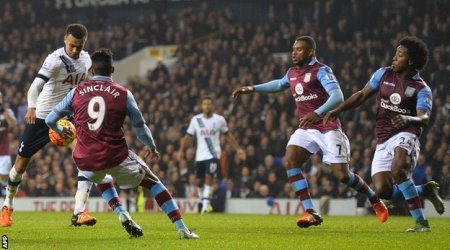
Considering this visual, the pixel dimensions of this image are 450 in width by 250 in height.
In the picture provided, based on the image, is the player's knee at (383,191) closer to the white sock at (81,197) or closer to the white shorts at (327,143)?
the white shorts at (327,143)

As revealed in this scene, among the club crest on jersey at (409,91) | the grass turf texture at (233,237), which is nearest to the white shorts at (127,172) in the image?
the grass turf texture at (233,237)

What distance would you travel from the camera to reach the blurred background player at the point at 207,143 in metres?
20.2

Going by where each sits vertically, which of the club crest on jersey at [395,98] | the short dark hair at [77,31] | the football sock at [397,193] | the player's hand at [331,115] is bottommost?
the football sock at [397,193]

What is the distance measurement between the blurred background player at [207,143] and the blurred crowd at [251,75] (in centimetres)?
158

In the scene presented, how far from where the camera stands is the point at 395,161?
37.8ft

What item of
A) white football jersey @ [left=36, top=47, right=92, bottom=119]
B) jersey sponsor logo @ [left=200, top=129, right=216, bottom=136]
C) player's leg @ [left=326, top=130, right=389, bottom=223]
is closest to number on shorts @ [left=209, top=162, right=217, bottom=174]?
jersey sponsor logo @ [left=200, top=129, right=216, bottom=136]

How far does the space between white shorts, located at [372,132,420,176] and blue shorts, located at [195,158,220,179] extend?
891 centimetres

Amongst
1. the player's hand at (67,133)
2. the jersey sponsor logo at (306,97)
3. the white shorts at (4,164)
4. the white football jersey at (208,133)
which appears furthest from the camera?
the white football jersey at (208,133)

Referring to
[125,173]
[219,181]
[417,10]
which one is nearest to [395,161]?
[125,173]

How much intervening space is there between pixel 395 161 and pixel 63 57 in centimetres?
462

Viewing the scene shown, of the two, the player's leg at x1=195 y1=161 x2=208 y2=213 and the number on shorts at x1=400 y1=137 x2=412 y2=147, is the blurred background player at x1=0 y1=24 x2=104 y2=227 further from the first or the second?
the player's leg at x1=195 y1=161 x2=208 y2=213

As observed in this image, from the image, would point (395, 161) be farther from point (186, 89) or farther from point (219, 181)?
point (186, 89)

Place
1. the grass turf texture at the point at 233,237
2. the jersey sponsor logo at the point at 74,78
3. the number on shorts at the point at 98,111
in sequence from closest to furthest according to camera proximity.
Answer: the grass turf texture at the point at 233,237 < the number on shorts at the point at 98,111 < the jersey sponsor logo at the point at 74,78

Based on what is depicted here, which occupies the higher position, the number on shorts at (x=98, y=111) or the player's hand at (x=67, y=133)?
the number on shorts at (x=98, y=111)
